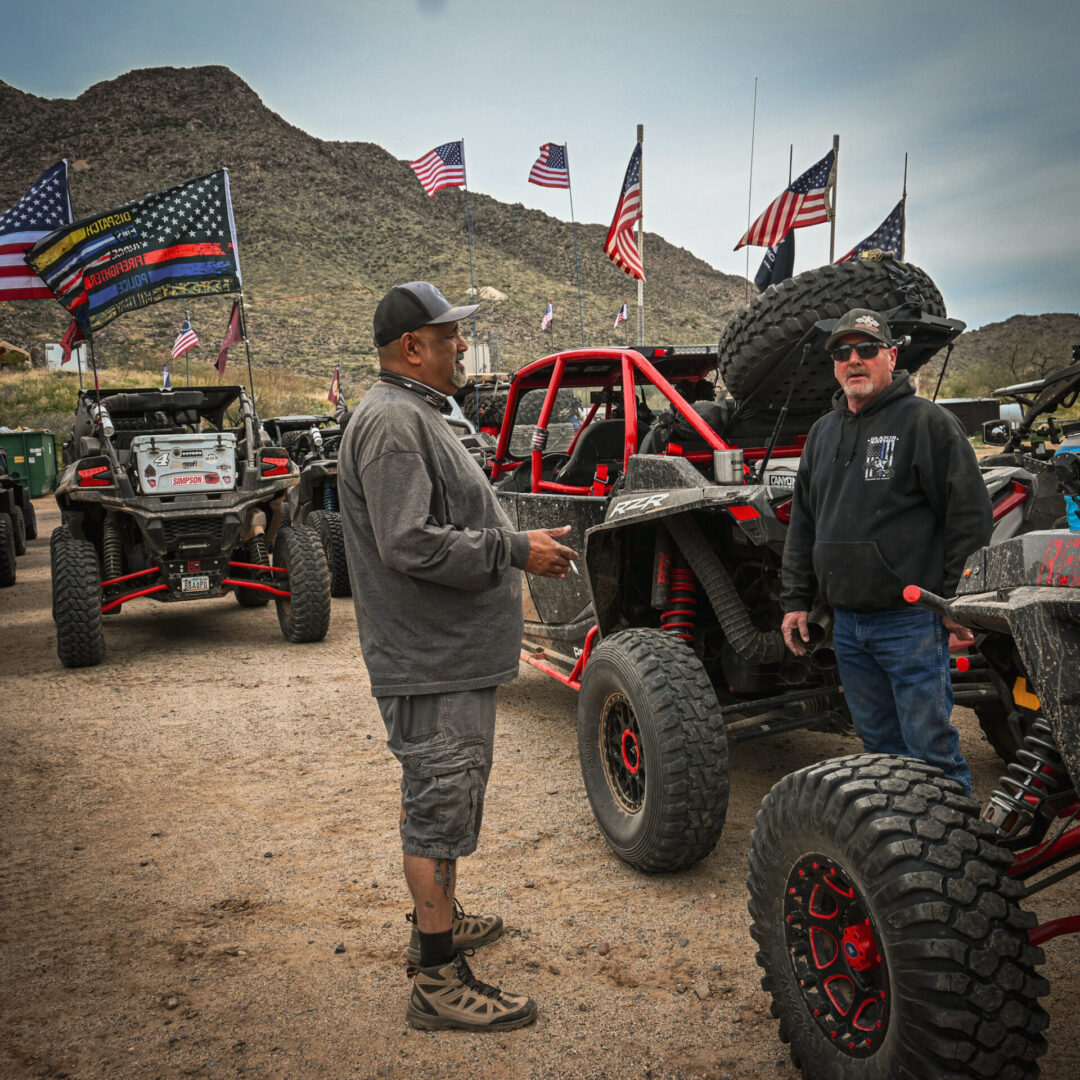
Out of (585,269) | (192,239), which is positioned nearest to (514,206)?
(585,269)

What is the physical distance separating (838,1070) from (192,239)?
9935 mm

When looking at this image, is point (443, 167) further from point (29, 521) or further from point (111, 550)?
point (111, 550)

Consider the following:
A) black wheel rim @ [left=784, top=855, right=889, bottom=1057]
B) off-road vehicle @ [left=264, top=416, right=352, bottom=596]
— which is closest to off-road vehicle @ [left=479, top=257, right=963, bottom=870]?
black wheel rim @ [left=784, top=855, right=889, bottom=1057]

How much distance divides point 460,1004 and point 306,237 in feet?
234

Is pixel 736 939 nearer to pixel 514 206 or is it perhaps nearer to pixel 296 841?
pixel 296 841

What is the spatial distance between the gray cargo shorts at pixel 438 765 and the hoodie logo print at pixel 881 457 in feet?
4.62

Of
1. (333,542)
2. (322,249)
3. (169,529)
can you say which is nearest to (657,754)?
(169,529)

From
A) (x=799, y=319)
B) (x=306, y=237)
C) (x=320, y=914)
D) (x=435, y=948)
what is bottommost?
(x=320, y=914)

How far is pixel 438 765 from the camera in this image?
2623 millimetres

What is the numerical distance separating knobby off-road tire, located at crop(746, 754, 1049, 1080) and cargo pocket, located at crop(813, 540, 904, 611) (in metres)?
0.76

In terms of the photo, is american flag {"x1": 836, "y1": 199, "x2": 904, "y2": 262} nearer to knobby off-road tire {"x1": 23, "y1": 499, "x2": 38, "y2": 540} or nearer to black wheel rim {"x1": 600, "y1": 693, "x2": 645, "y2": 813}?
black wheel rim {"x1": 600, "y1": 693, "x2": 645, "y2": 813}

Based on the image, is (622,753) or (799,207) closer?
(622,753)

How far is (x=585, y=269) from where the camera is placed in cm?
7325

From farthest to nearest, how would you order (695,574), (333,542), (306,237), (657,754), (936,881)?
(306,237)
(333,542)
(695,574)
(657,754)
(936,881)
